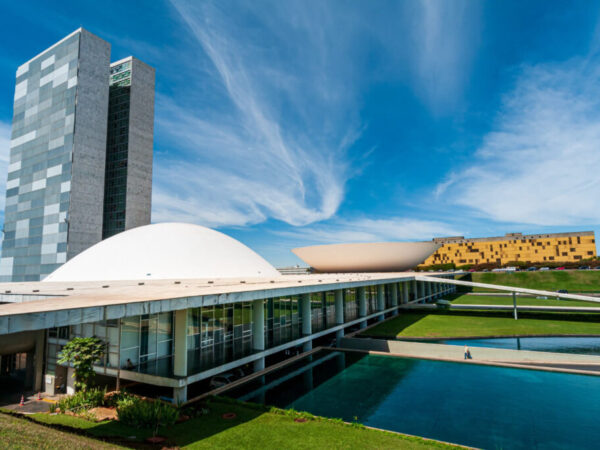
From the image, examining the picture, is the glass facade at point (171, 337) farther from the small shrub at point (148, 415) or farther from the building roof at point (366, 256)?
the building roof at point (366, 256)

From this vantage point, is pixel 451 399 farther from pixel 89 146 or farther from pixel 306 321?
pixel 89 146

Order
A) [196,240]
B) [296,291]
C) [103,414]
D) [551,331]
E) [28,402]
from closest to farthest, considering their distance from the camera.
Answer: [103,414] < [28,402] < [296,291] < [551,331] < [196,240]

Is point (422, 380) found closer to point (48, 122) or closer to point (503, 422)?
point (503, 422)

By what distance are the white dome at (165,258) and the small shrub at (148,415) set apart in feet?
49.5

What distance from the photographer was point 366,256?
48.8 metres

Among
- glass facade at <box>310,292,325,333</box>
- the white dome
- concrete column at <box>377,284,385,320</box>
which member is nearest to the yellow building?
concrete column at <box>377,284,385,320</box>

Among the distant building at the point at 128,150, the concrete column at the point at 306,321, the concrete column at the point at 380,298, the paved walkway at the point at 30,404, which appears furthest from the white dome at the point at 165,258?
the distant building at the point at 128,150

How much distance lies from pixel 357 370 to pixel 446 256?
106 meters

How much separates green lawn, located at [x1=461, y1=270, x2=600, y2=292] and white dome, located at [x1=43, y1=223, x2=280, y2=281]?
184ft

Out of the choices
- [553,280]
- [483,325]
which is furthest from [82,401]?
[553,280]

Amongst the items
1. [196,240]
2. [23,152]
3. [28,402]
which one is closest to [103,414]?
[28,402]

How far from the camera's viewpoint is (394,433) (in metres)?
10.7

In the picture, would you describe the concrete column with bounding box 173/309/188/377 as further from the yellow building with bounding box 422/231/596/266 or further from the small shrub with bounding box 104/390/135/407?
the yellow building with bounding box 422/231/596/266

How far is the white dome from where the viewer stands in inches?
1060
